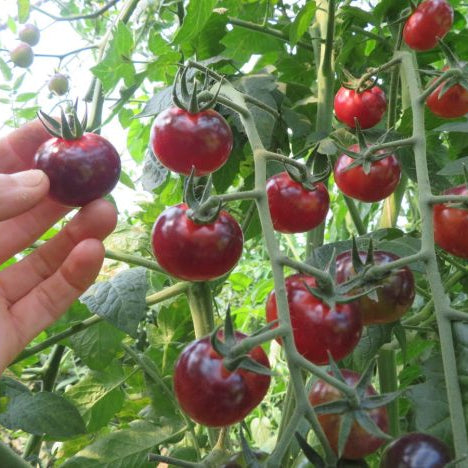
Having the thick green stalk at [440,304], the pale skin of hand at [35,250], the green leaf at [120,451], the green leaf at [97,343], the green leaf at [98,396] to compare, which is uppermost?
the thick green stalk at [440,304]

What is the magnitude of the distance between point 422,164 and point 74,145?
37 cm

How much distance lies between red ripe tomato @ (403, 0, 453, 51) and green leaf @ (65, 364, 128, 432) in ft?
2.31

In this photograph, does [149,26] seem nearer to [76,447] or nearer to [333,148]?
[333,148]

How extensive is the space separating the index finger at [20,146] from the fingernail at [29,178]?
25 cm

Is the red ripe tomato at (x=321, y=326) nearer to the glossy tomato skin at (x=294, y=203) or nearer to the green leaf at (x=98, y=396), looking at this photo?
the glossy tomato skin at (x=294, y=203)

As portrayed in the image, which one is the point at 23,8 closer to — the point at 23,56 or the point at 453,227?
the point at 23,56

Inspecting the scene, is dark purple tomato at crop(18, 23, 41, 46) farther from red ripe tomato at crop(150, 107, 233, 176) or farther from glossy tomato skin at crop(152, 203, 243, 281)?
glossy tomato skin at crop(152, 203, 243, 281)

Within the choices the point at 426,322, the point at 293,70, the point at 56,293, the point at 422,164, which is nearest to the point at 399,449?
the point at 422,164

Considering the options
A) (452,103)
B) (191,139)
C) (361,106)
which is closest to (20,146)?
(191,139)

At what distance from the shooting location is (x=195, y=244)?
1.73ft

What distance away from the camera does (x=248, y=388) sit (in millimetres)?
452

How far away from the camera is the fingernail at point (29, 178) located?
0.62 m

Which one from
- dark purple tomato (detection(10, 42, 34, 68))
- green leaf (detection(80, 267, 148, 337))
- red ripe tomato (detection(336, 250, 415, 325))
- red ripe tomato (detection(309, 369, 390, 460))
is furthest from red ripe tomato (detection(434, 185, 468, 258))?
dark purple tomato (detection(10, 42, 34, 68))

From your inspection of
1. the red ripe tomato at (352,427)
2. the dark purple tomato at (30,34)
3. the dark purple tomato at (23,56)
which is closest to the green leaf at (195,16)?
the red ripe tomato at (352,427)
